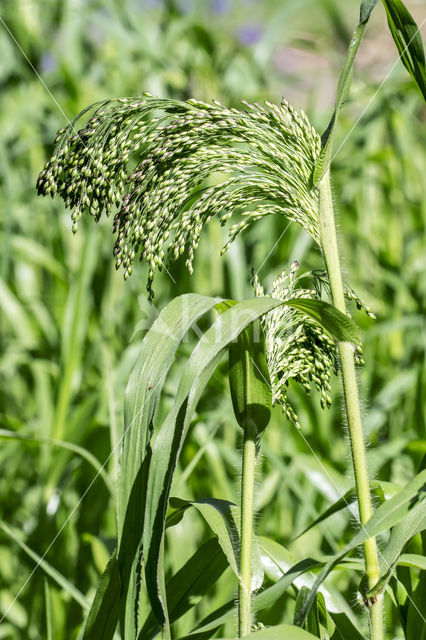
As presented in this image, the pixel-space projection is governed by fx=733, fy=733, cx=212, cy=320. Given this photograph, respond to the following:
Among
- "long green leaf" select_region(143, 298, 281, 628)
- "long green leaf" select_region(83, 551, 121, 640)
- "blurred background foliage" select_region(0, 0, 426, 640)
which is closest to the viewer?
"long green leaf" select_region(143, 298, 281, 628)

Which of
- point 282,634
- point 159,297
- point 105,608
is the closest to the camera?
point 282,634

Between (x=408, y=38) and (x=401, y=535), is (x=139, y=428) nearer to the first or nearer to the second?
(x=401, y=535)

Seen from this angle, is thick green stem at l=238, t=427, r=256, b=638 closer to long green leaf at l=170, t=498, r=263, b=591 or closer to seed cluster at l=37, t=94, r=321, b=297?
long green leaf at l=170, t=498, r=263, b=591

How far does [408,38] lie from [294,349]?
223 mm

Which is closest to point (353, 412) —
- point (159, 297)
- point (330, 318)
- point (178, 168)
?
point (330, 318)

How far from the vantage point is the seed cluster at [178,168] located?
0.45m

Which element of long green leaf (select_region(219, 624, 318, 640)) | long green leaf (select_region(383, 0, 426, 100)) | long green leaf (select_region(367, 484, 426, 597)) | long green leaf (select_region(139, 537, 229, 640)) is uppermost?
long green leaf (select_region(383, 0, 426, 100))

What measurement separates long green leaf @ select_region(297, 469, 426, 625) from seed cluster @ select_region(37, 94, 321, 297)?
0.17 meters

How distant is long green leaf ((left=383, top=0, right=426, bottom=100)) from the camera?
48 centimetres

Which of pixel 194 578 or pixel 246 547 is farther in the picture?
pixel 194 578

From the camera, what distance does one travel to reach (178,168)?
1.51ft

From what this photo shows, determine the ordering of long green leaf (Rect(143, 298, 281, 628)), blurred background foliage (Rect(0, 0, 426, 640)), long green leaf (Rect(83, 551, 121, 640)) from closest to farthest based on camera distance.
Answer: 1. long green leaf (Rect(143, 298, 281, 628))
2. long green leaf (Rect(83, 551, 121, 640))
3. blurred background foliage (Rect(0, 0, 426, 640))

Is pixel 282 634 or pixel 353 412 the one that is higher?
pixel 353 412

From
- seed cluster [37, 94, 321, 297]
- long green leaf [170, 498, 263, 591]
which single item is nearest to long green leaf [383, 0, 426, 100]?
seed cluster [37, 94, 321, 297]
